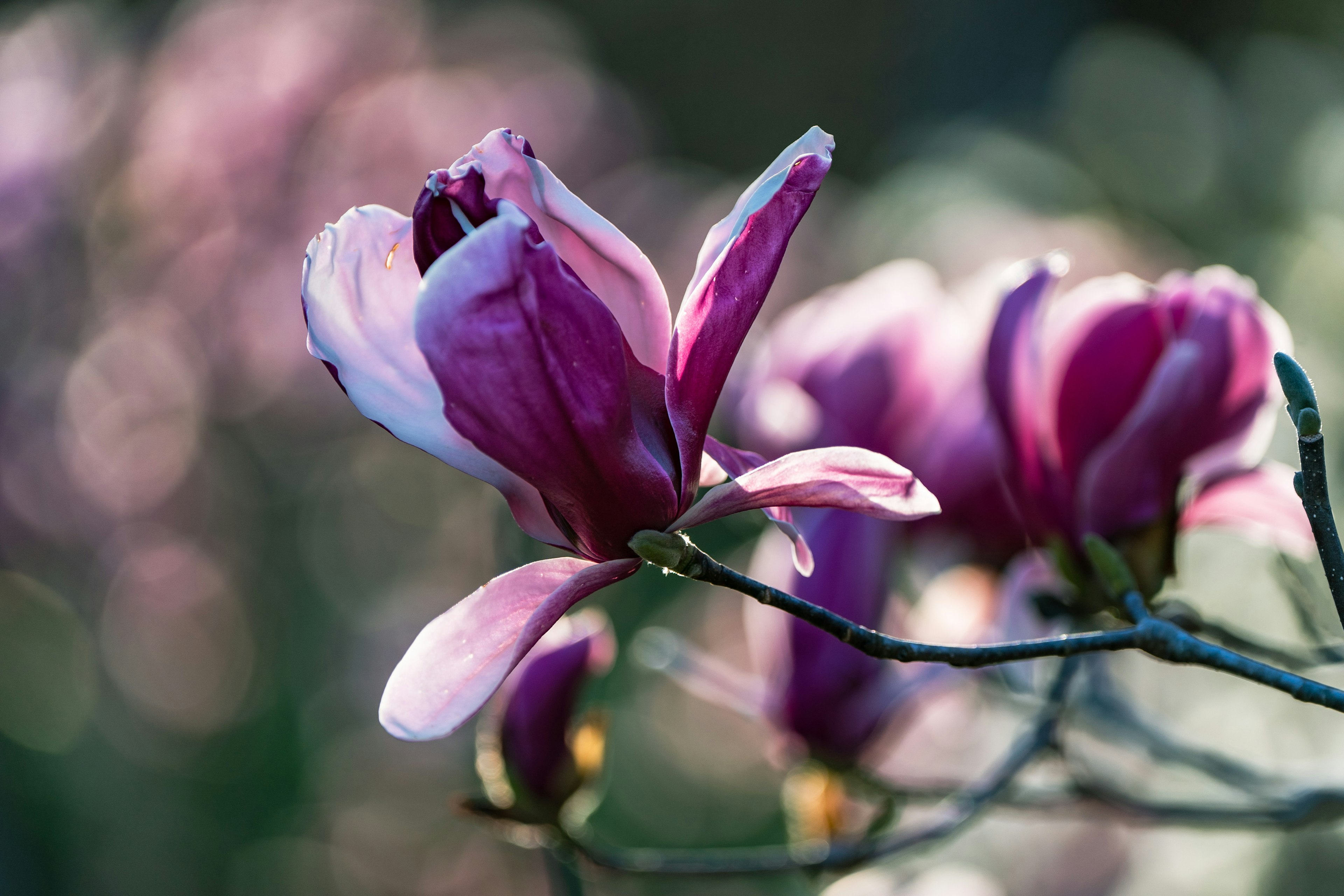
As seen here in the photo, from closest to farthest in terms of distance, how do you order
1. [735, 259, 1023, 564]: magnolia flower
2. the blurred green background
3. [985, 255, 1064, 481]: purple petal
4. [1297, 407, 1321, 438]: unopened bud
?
1. [1297, 407, 1321, 438]: unopened bud
2. [985, 255, 1064, 481]: purple petal
3. [735, 259, 1023, 564]: magnolia flower
4. the blurred green background

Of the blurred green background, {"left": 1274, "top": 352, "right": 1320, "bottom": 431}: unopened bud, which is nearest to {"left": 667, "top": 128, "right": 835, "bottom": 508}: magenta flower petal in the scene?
{"left": 1274, "top": 352, "right": 1320, "bottom": 431}: unopened bud

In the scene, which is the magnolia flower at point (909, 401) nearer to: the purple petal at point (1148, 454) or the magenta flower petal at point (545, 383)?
the purple petal at point (1148, 454)

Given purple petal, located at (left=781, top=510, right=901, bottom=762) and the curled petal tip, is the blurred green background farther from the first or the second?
the curled petal tip

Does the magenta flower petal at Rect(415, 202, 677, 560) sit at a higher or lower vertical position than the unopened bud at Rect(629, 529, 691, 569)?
higher

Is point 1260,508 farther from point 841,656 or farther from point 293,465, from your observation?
point 293,465

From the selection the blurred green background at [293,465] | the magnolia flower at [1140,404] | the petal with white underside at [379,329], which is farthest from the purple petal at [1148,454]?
the blurred green background at [293,465]

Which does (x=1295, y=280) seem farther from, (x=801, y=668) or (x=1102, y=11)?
(x=1102, y=11)

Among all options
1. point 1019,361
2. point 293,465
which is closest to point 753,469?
point 1019,361
